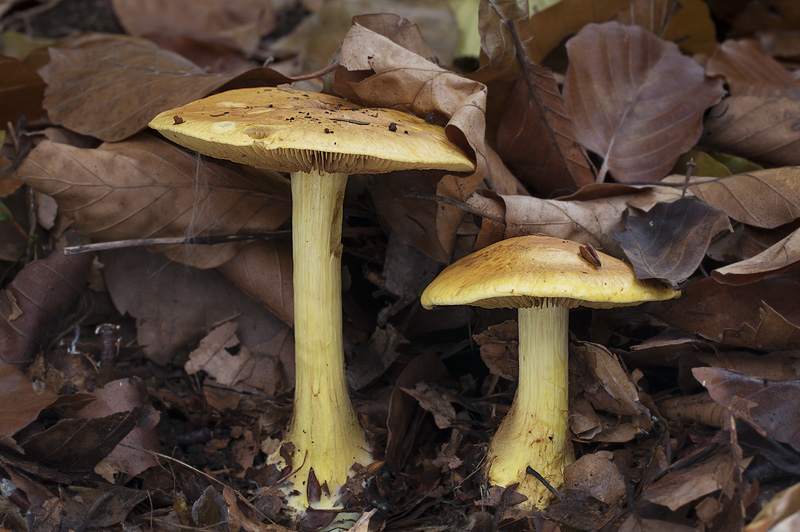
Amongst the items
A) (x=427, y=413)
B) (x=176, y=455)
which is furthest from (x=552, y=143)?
(x=176, y=455)

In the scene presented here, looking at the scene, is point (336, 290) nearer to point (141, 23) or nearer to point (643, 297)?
point (643, 297)

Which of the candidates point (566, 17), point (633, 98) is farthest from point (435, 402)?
point (566, 17)

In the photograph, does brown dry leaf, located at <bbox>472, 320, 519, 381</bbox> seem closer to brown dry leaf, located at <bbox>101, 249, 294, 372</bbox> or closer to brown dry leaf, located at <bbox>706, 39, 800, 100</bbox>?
brown dry leaf, located at <bbox>101, 249, 294, 372</bbox>

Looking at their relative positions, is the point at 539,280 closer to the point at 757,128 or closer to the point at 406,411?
the point at 406,411

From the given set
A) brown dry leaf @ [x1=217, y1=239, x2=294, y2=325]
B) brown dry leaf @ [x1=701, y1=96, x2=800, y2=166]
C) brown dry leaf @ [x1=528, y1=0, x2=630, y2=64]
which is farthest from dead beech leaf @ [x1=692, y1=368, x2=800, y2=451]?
brown dry leaf @ [x1=528, y1=0, x2=630, y2=64]

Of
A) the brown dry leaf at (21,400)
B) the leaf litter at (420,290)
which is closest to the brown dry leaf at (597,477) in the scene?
the leaf litter at (420,290)
